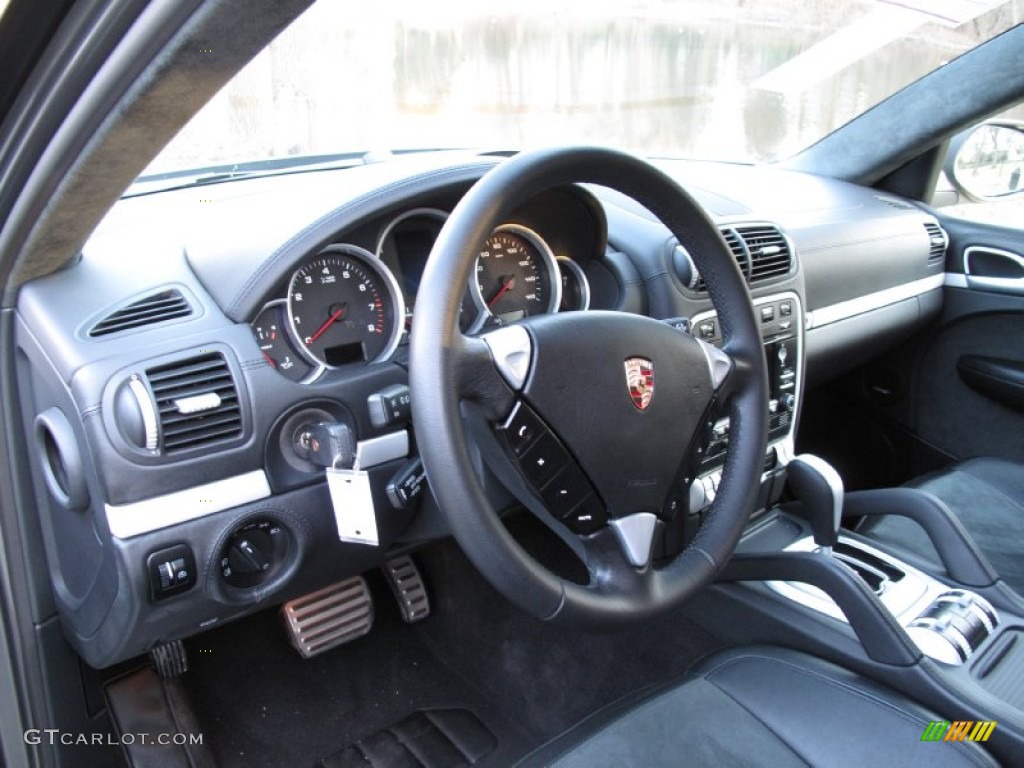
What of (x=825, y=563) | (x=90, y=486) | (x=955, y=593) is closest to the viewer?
(x=90, y=486)

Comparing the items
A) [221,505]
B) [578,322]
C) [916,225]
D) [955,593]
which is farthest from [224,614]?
[916,225]

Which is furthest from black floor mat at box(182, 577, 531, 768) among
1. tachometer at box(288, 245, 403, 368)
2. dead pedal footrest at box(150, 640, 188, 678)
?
tachometer at box(288, 245, 403, 368)

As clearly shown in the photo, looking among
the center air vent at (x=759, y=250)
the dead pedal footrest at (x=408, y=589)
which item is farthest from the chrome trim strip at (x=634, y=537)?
the dead pedal footrest at (x=408, y=589)

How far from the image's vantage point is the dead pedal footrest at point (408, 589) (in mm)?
2387

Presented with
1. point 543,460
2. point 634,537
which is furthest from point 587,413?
point 634,537

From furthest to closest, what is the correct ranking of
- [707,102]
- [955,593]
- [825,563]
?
1. [707,102]
2. [955,593]
3. [825,563]

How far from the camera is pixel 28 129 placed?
3.43 feet

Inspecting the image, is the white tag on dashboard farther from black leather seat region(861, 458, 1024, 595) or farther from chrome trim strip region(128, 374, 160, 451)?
black leather seat region(861, 458, 1024, 595)

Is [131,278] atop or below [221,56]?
below

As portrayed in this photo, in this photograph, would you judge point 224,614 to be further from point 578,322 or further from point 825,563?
point 825,563

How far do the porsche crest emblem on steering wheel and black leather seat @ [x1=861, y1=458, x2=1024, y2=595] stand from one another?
1.13m

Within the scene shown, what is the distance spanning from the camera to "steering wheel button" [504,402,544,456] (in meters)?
1.20

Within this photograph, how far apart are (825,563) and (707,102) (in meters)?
1.67

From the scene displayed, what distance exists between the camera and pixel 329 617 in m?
2.21
